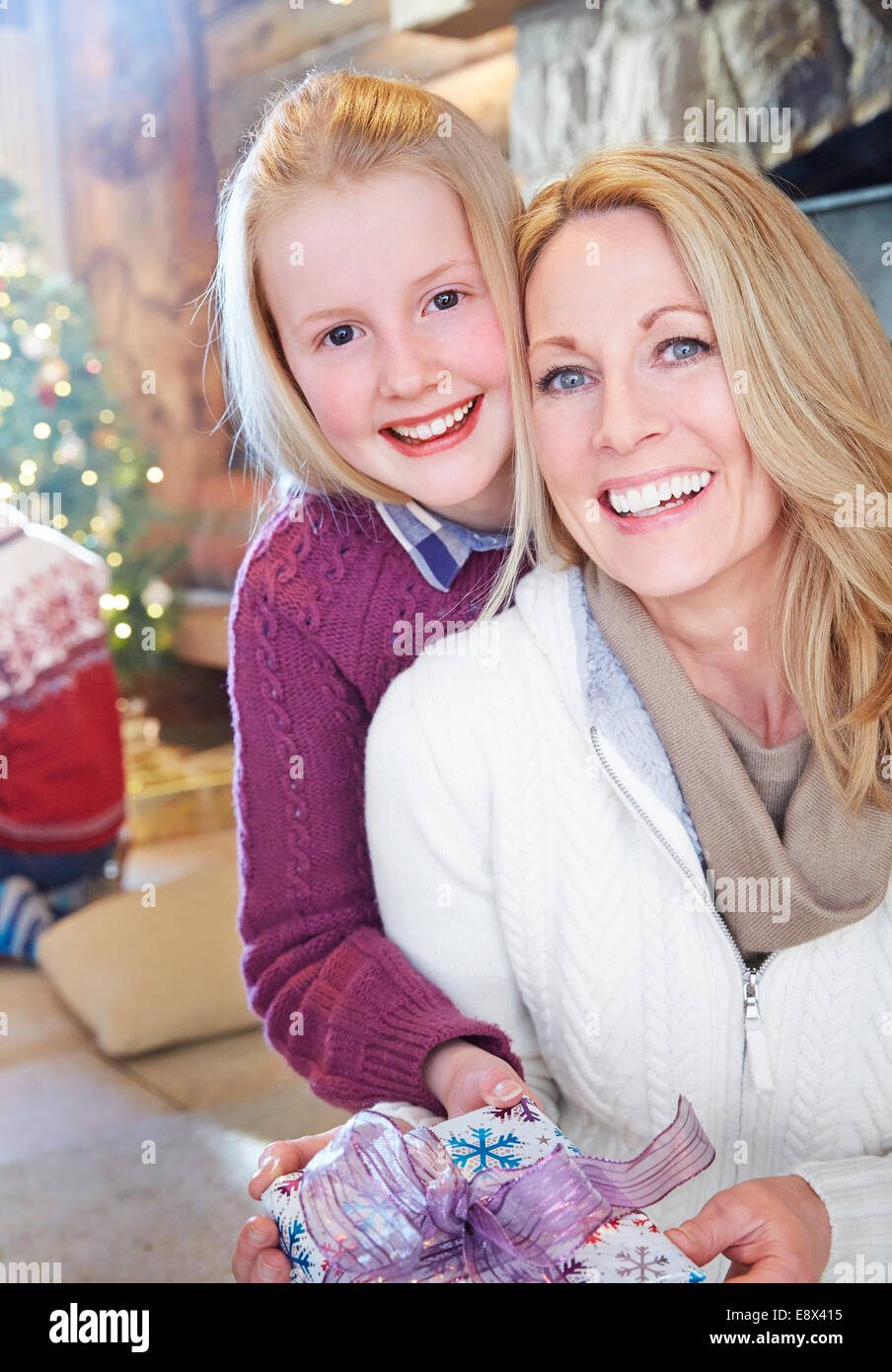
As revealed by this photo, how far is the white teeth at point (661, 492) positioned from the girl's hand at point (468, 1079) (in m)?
0.46

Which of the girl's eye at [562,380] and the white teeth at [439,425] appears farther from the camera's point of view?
the white teeth at [439,425]

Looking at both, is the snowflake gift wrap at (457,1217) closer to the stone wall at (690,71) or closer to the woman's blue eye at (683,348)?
the woman's blue eye at (683,348)

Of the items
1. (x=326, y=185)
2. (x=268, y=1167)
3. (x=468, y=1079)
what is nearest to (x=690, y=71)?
(x=326, y=185)

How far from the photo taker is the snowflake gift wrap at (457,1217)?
74cm

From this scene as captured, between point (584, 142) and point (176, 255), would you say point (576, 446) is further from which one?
point (176, 255)

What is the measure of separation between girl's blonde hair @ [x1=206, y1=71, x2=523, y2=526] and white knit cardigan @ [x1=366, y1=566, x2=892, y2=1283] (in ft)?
Result: 0.95

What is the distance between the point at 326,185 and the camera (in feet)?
3.83

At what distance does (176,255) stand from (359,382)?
3.92m

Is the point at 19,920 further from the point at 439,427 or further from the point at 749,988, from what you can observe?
the point at 749,988

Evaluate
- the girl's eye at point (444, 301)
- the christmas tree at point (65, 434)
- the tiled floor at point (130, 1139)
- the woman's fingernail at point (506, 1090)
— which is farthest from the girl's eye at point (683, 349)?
the christmas tree at point (65, 434)

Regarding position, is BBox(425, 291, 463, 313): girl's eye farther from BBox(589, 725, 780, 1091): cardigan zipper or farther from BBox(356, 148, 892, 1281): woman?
BBox(589, 725, 780, 1091): cardigan zipper

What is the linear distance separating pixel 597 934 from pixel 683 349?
493mm

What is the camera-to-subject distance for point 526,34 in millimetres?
2963

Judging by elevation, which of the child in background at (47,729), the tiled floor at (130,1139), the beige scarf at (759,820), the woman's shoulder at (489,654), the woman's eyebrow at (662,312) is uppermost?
the woman's eyebrow at (662,312)
